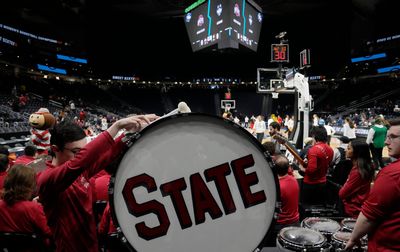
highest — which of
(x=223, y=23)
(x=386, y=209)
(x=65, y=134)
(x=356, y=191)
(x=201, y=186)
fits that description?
(x=223, y=23)

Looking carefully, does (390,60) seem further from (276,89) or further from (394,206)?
(394,206)

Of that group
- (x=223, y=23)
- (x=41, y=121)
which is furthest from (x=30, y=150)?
(x=223, y=23)

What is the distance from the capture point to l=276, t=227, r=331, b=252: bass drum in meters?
1.95

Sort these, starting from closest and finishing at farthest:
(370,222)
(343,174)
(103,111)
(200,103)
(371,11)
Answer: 1. (370,222)
2. (343,174)
3. (371,11)
4. (103,111)
5. (200,103)

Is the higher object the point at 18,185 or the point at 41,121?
the point at 41,121

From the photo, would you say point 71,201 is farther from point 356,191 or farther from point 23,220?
point 356,191

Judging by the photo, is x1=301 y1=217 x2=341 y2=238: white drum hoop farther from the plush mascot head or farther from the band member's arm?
the plush mascot head

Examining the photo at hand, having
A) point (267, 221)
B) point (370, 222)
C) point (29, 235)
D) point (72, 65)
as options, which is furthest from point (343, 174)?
point (72, 65)

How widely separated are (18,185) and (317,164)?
370 cm

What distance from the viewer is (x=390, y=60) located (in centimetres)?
2589

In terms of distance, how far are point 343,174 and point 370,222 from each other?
115 inches

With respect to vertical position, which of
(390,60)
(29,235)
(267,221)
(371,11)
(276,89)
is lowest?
(29,235)

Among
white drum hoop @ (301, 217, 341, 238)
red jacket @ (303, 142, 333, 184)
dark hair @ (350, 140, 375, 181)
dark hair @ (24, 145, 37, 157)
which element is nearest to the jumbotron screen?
red jacket @ (303, 142, 333, 184)

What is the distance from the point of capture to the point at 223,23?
14250mm
